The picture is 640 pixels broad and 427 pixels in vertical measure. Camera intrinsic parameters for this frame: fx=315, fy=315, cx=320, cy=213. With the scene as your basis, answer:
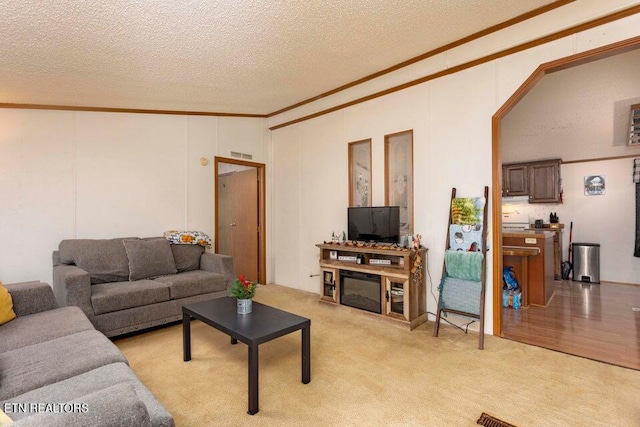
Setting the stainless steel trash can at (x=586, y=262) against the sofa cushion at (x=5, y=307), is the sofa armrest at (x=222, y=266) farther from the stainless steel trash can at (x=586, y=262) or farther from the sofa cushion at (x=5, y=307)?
the stainless steel trash can at (x=586, y=262)

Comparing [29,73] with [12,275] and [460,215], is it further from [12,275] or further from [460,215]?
[460,215]

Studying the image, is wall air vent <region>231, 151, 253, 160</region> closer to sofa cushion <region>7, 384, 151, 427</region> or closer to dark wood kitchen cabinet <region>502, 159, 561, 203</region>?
sofa cushion <region>7, 384, 151, 427</region>

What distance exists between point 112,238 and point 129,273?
0.75m

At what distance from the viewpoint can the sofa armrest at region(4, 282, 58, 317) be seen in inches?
94.4

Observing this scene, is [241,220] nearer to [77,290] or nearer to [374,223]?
[374,223]

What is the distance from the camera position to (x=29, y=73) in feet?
9.50

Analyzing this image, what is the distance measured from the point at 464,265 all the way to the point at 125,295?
3.35 m

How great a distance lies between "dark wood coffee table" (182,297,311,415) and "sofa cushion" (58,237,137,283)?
1.35 metres

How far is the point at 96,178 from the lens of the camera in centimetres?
393

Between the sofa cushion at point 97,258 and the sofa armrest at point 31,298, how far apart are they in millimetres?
760

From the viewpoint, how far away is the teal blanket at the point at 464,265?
309cm

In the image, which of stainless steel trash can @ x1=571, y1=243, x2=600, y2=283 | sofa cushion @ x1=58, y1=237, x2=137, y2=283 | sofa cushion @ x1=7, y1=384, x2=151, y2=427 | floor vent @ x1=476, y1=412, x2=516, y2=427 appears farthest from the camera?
stainless steel trash can @ x1=571, y1=243, x2=600, y2=283

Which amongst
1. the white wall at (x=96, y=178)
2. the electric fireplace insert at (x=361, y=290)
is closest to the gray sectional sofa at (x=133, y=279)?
the white wall at (x=96, y=178)

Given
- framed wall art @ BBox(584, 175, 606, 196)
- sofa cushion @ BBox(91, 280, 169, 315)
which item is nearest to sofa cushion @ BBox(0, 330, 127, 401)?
sofa cushion @ BBox(91, 280, 169, 315)
